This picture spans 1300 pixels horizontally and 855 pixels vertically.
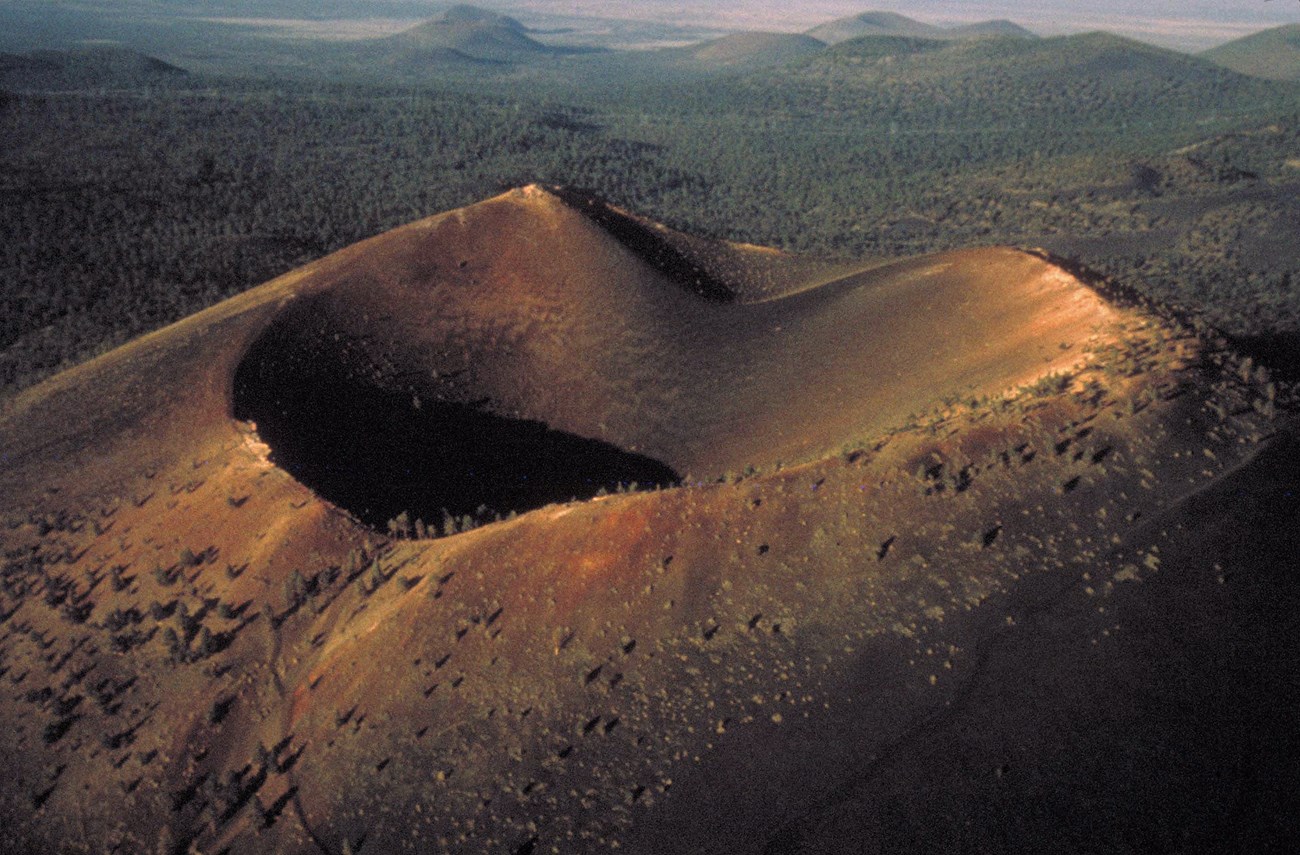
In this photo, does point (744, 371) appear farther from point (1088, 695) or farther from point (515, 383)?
point (1088, 695)

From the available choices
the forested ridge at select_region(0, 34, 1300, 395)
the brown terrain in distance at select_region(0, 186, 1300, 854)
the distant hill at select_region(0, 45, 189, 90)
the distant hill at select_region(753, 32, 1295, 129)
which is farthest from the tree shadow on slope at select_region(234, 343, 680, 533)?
the distant hill at select_region(0, 45, 189, 90)

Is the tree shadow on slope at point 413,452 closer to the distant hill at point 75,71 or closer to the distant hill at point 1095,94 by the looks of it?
the distant hill at point 1095,94

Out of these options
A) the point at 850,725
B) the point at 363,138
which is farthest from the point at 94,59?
the point at 850,725

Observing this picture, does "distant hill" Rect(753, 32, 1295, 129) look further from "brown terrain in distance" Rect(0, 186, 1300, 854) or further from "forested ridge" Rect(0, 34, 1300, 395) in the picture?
"brown terrain in distance" Rect(0, 186, 1300, 854)

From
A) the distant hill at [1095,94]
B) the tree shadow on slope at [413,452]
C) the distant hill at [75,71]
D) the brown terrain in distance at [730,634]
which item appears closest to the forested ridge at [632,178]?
the distant hill at [1095,94]

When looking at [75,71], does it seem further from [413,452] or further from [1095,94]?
[1095,94]

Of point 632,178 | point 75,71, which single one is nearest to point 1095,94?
point 632,178
